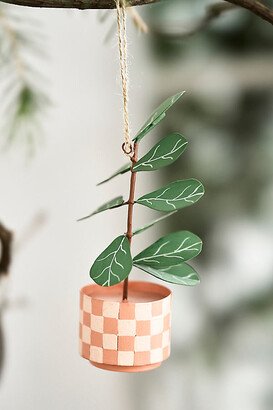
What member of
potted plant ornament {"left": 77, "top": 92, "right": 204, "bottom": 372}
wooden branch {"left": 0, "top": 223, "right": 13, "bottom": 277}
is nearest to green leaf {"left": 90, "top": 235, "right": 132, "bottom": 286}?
potted plant ornament {"left": 77, "top": 92, "right": 204, "bottom": 372}

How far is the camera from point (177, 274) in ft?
1.89

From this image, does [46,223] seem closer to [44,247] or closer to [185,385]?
[44,247]

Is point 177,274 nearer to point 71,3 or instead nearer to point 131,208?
point 131,208

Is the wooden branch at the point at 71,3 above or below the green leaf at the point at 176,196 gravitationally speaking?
above

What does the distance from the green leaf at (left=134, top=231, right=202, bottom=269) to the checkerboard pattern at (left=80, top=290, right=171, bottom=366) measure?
0.03 metres

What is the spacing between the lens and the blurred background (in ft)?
2.83

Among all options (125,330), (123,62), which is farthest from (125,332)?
(123,62)

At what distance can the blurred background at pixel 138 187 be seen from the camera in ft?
2.83

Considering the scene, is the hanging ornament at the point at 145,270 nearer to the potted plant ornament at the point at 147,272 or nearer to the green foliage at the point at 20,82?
the potted plant ornament at the point at 147,272

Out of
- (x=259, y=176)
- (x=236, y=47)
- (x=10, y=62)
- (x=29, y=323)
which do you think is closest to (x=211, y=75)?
(x=236, y=47)

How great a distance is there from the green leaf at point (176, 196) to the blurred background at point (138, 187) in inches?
13.1

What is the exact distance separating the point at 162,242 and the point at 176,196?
5 cm

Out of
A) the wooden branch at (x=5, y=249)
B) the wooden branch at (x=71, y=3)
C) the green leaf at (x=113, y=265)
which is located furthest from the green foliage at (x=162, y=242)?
the wooden branch at (x=5, y=249)

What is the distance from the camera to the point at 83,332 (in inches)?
23.1
